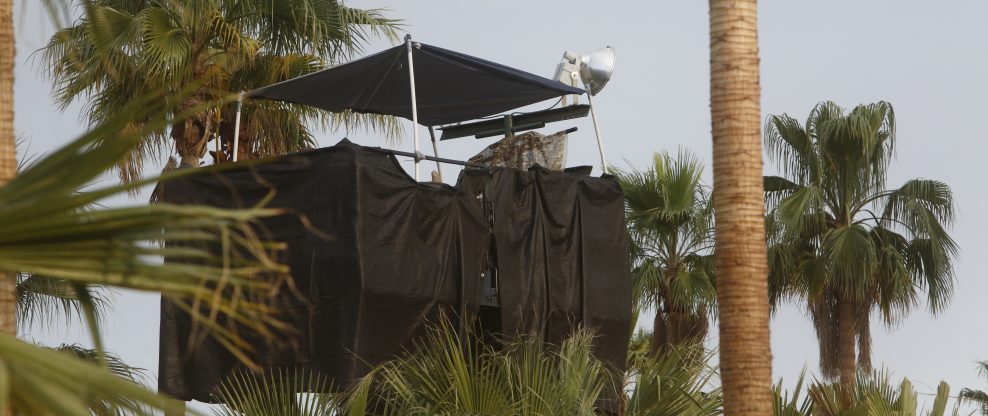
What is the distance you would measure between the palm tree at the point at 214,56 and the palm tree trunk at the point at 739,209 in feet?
27.1

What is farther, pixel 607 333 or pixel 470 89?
pixel 470 89

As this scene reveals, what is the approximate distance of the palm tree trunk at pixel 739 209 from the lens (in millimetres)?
9320

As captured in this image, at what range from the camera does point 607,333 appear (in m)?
12.7

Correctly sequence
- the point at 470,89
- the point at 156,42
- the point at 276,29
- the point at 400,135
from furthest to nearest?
the point at 400,135 → the point at 276,29 → the point at 156,42 → the point at 470,89

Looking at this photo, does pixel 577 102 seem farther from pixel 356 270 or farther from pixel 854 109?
pixel 854 109

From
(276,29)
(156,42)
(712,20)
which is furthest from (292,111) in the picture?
(712,20)

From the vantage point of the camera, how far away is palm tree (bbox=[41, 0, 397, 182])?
17.0m

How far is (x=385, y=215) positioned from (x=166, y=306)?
6.74 ft

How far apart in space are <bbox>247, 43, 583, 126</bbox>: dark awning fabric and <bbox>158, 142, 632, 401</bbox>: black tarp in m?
1.28

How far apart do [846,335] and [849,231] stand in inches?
76.8

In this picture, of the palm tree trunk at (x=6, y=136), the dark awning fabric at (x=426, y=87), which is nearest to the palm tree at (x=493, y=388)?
the palm tree trunk at (x=6, y=136)

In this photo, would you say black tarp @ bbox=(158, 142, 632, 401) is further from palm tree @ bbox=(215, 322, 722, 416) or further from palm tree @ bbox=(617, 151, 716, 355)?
palm tree @ bbox=(617, 151, 716, 355)

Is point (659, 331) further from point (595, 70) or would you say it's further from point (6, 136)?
point (6, 136)

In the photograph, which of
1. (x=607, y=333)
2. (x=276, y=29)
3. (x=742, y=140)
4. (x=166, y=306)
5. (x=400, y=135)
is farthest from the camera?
(x=400, y=135)
